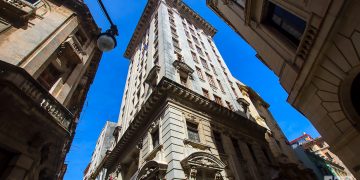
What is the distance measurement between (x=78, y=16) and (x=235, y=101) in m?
19.0

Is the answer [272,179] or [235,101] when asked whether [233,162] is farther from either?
[235,101]

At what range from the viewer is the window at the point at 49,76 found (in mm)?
10922

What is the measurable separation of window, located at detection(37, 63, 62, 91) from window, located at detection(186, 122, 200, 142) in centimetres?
964

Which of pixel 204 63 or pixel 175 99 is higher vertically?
pixel 204 63

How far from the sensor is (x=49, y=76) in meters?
11.5

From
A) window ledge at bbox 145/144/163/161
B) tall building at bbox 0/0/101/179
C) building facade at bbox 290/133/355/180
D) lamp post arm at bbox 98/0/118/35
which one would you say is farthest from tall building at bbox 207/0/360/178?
building facade at bbox 290/133/355/180

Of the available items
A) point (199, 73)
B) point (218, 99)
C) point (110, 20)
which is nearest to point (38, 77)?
point (110, 20)

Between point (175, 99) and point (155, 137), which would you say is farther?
point (175, 99)

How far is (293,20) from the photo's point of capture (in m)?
10.5

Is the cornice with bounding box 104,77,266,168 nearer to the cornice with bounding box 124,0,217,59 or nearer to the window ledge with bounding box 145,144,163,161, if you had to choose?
the window ledge with bounding box 145,144,163,161

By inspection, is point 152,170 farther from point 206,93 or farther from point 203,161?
point 206,93

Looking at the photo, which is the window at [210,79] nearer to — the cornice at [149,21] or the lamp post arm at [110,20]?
the lamp post arm at [110,20]

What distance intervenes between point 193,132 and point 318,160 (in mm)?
33775

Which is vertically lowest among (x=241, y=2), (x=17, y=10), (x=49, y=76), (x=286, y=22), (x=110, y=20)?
(x=110, y=20)
